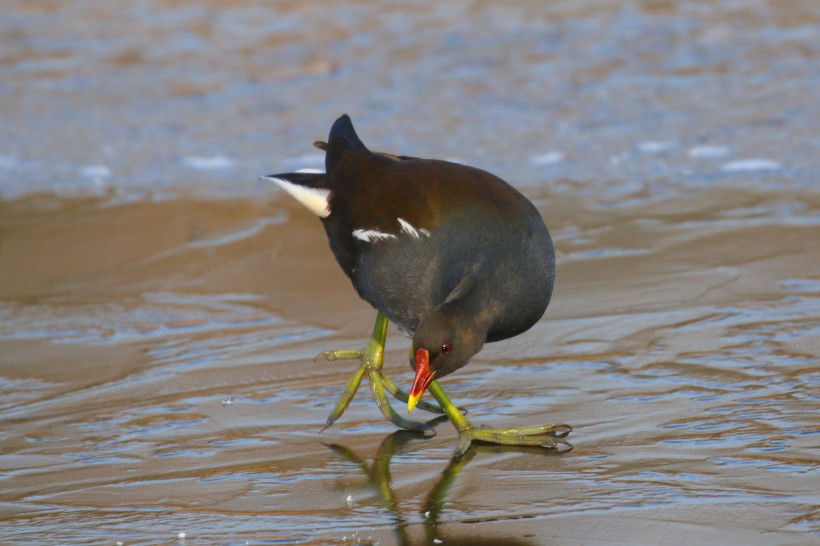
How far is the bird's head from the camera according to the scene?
9.77 ft

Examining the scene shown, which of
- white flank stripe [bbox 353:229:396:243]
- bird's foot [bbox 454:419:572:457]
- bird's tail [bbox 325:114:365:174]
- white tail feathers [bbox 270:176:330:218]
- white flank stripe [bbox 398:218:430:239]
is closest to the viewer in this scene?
bird's foot [bbox 454:419:572:457]

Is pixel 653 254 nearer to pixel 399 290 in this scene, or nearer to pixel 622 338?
pixel 622 338

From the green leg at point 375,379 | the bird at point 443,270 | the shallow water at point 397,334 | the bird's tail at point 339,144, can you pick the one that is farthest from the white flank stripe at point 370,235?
the shallow water at point 397,334

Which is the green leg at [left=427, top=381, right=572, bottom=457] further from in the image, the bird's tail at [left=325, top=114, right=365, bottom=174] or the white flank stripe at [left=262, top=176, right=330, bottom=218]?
the bird's tail at [left=325, top=114, right=365, bottom=174]

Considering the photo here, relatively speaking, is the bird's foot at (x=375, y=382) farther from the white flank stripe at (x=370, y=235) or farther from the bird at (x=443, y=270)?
the white flank stripe at (x=370, y=235)

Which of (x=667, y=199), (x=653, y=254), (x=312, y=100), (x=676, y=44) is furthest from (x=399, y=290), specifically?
(x=676, y=44)

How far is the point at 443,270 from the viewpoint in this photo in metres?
3.25

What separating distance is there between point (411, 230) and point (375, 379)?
1.68 ft

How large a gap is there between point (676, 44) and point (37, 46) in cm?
528

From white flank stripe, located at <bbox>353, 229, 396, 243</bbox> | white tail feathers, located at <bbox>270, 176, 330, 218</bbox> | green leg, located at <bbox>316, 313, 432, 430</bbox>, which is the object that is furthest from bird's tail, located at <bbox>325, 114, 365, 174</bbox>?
green leg, located at <bbox>316, 313, 432, 430</bbox>

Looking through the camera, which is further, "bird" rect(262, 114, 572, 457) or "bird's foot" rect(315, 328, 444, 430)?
"bird's foot" rect(315, 328, 444, 430)

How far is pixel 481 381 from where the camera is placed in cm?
375

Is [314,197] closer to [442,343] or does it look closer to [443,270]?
[443,270]

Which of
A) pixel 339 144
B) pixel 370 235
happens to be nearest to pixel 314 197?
pixel 339 144
